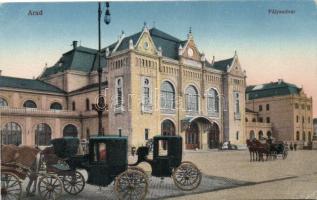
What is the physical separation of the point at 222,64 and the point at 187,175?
2201 millimetres

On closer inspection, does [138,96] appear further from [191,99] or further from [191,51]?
[191,51]

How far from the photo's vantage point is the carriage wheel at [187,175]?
6.72 metres

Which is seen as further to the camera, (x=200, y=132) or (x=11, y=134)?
(x=200, y=132)

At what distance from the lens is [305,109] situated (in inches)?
304

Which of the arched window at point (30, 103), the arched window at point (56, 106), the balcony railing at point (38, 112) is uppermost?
the arched window at point (30, 103)

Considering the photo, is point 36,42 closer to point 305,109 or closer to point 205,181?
point 205,181

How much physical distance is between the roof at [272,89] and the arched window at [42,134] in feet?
12.5

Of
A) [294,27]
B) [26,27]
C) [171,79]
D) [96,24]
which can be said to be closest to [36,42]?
[26,27]

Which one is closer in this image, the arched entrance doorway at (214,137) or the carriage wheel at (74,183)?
the carriage wheel at (74,183)

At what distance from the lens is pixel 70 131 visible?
7648 millimetres

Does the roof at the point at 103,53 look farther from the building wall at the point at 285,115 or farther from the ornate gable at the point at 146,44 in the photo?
the building wall at the point at 285,115

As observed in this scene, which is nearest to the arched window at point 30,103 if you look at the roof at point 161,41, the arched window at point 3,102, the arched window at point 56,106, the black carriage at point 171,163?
the arched window at point 56,106

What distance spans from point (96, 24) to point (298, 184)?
4.06 metres

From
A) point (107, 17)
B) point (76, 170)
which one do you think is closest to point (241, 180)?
point (76, 170)
